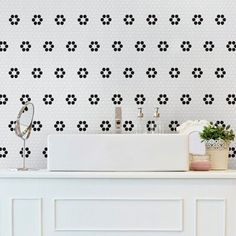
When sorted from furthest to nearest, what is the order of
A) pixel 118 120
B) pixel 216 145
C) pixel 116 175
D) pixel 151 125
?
pixel 151 125 → pixel 118 120 → pixel 216 145 → pixel 116 175

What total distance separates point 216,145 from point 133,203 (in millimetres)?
501

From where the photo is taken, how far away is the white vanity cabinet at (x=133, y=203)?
83.6 inches

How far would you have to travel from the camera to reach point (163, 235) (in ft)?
6.98

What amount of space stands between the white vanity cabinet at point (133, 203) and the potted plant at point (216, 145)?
0.55 feet

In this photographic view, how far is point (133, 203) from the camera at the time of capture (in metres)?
A: 2.13

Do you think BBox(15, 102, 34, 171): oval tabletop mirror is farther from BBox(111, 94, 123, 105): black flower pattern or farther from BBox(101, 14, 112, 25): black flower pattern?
BBox(101, 14, 112, 25): black flower pattern

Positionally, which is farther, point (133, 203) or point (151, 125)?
point (151, 125)

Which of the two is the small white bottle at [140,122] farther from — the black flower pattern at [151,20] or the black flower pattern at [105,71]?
the black flower pattern at [151,20]

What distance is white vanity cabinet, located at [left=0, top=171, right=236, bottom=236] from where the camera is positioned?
6.97 feet

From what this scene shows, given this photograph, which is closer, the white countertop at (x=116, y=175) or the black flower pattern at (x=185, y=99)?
the white countertop at (x=116, y=175)

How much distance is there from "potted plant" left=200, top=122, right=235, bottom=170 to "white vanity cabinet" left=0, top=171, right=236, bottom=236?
6.5 inches

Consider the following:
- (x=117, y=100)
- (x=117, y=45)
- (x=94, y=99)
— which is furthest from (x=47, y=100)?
(x=117, y=45)

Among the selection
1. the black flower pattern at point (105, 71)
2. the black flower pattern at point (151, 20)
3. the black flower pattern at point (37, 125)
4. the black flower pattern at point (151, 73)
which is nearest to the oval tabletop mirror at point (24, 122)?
the black flower pattern at point (37, 125)

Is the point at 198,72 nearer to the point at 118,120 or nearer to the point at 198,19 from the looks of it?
the point at 198,19
